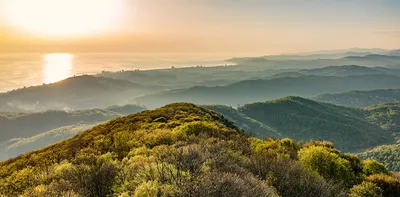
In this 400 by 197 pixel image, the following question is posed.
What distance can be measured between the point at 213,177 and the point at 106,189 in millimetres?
12141

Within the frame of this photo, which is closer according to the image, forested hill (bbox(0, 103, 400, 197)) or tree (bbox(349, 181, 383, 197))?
forested hill (bbox(0, 103, 400, 197))

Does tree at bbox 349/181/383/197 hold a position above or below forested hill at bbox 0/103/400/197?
below

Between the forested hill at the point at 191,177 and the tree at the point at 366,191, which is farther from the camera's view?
the tree at the point at 366,191

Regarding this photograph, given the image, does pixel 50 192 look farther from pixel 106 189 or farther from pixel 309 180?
pixel 309 180

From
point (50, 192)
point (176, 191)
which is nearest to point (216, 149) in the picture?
point (176, 191)

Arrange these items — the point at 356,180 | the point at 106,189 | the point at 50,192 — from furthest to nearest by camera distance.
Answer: the point at 356,180, the point at 106,189, the point at 50,192

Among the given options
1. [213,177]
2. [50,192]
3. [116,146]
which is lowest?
[116,146]

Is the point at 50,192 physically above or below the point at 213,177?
below

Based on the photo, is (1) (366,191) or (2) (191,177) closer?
(2) (191,177)

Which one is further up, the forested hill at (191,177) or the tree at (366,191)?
the forested hill at (191,177)

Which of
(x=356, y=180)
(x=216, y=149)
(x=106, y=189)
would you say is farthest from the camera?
(x=356, y=180)

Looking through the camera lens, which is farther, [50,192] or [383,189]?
[383,189]

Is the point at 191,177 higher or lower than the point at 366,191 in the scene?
higher

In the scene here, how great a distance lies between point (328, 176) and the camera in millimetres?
47125
